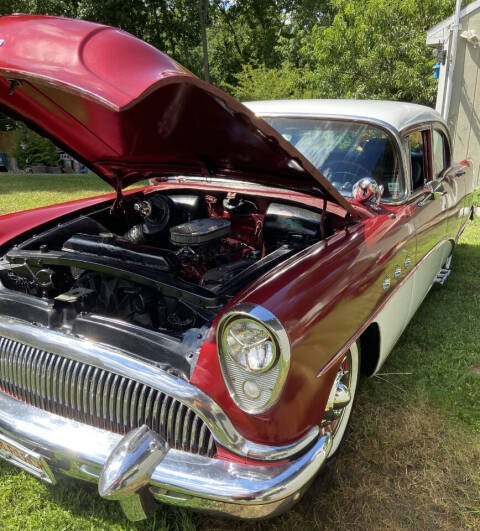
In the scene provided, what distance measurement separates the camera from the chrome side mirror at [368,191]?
226 cm

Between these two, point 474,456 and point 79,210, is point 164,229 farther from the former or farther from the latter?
point 474,456

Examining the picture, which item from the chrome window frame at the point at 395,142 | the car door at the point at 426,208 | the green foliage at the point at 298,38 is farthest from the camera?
the green foliage at the point at 298,38

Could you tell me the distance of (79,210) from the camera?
274cm

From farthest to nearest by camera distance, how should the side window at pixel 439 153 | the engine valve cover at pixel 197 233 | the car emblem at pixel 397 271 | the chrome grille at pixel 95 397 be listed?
the side window at pixel 439 153
the car emblem at pixel 397 271
the engine valve cover at pixel 197 233
the chrome grille at pixel 95 397

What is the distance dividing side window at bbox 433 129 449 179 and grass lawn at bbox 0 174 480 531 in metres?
1.24

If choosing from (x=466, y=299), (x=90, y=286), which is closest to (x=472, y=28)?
(x=466, y=299)

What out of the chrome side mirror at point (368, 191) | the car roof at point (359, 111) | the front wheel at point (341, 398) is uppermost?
the car roof at point (359, 111)

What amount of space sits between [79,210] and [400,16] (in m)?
9.61

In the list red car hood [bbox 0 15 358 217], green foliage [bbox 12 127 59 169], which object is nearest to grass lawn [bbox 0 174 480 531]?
red car hood [bbox 0 15 358 217]

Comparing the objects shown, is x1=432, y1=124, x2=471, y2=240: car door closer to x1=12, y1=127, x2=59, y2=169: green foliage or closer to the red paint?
the red paint

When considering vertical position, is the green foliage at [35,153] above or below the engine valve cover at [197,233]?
below

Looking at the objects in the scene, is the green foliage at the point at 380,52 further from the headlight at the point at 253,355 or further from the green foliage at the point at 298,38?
the headlight at the point at 253,355

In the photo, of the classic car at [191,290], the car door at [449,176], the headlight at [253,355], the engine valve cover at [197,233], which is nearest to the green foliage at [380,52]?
the car door at [449,176]

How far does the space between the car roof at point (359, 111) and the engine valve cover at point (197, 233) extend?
109 cm
